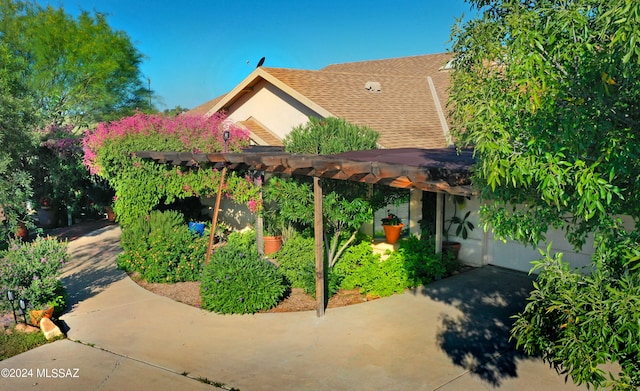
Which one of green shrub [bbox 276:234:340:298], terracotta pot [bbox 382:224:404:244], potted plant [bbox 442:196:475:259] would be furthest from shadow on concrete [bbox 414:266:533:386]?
green shrub [bbox 276:234:340:298]

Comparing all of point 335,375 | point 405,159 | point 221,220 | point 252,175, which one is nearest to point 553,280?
point 335,375

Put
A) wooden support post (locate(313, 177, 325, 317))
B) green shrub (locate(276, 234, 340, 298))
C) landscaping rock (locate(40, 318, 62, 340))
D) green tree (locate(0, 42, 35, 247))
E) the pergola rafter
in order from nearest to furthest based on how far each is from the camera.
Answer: the pergola rafter → landscaping rock (locate(40, 318, 62, 340)) → wooden support post (locate(313, 177, 325, 317)) → green shrub (locate(276, 234, 340, 298)) → green tree (locate(0, 42, 35, 247))

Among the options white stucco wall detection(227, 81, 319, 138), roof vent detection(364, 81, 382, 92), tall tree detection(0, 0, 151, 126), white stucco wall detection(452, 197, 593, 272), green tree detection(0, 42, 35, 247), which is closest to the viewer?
green tree detection(0, 42, 35, 247)

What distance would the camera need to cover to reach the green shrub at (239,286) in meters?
9.00

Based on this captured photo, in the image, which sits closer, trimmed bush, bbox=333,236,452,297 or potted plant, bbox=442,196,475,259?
trimmed bush, bbox=333,236,452,297

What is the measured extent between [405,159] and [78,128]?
15.3 m

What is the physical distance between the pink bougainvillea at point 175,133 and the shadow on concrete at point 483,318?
675cm

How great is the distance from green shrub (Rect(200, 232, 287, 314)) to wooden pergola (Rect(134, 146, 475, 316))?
1.00 metres

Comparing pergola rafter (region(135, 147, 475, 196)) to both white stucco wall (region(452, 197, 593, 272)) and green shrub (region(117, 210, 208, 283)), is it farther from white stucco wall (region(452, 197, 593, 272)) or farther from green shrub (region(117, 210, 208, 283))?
white stucco wall (region(452, 197, 593, 272))

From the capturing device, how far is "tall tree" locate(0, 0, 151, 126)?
1986 centimetres

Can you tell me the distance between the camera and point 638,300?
2.71 metres

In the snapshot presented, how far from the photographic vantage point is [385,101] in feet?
50.3

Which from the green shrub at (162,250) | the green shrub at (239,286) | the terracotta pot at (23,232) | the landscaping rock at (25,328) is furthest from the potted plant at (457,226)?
the terracotta pot at (23,232)

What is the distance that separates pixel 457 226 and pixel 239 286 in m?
6.13
